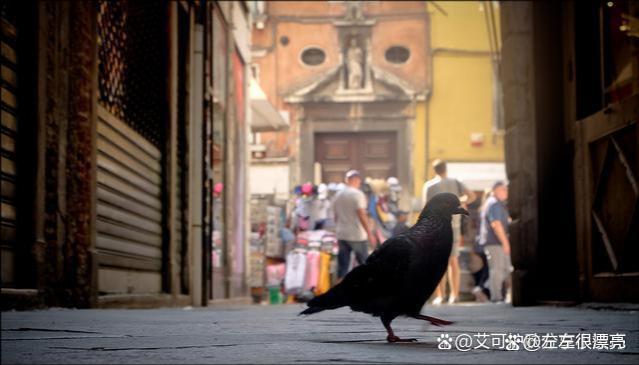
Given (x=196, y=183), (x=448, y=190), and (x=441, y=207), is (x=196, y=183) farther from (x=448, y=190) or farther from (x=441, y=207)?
(x=441, y=207)

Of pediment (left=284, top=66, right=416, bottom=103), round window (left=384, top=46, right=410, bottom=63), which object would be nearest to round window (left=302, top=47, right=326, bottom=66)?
pediment (left=284, top=66, right=416, bottom=103)

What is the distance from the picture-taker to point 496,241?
13.8 metres

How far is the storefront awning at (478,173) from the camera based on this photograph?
86.1 feet

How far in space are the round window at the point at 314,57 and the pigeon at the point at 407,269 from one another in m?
25.0

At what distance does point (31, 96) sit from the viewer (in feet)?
21.7

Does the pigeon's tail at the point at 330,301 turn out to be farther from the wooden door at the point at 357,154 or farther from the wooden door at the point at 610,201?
the wooden door at the point at 357,154

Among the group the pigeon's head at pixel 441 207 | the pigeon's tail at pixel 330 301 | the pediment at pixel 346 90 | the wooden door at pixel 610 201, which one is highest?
the pediment at pixel 346 90

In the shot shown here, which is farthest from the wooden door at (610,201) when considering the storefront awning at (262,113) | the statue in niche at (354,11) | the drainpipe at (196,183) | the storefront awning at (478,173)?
the statue in niche at (354,11)

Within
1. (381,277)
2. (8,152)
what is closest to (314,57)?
(8,152)

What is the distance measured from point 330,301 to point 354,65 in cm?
2464

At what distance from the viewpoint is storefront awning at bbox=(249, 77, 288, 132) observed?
19.3 m

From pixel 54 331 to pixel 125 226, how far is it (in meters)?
4.69

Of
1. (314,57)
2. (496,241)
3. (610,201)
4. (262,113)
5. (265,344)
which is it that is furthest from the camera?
(314,57)

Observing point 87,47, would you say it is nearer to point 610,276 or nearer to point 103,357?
point 610,276
